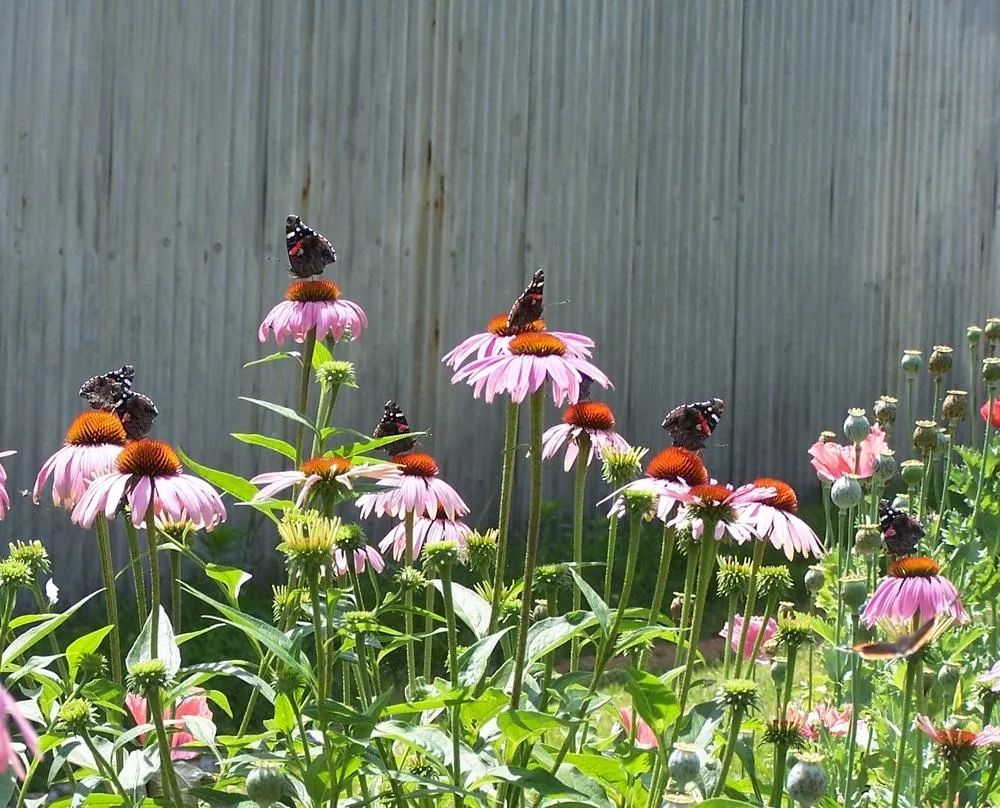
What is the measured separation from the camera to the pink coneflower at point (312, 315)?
2182 mm

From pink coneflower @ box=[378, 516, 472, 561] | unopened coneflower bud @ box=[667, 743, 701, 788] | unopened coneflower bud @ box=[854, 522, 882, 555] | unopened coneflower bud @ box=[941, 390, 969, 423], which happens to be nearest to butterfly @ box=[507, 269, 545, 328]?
pink coneflower @ box=[378, 516, 472, 561]

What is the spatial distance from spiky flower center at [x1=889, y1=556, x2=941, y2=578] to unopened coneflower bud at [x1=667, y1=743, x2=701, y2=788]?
612 millimetres

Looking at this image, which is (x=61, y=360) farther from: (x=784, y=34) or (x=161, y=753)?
(x=784, y=34)

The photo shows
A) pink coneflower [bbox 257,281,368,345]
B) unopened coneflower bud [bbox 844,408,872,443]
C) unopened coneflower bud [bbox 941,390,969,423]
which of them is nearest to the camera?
pink coneflower [bbox 257,281,368,345]

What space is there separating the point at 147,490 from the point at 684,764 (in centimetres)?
71

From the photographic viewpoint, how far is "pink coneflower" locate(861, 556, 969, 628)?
2.06 metres

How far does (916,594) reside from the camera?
2068 mm

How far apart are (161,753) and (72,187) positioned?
342 cm

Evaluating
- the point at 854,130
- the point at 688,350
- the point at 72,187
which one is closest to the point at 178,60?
the point at 72,187

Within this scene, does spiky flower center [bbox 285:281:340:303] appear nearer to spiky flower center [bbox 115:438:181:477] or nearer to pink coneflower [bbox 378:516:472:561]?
pink coneflower [bbox 378:516:472:561]

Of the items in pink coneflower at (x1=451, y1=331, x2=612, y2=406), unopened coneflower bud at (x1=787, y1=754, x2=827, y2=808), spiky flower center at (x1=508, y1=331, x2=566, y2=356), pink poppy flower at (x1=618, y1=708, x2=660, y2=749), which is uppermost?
spiky flower center at (x1=508, y1=331, x2=566, y2=356)

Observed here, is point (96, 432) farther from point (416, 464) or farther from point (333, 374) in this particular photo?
point (416, 464)

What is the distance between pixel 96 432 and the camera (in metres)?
1.88

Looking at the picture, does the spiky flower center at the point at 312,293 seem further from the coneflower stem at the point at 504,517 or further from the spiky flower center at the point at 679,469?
the spiky flower center at the point at 679,469
